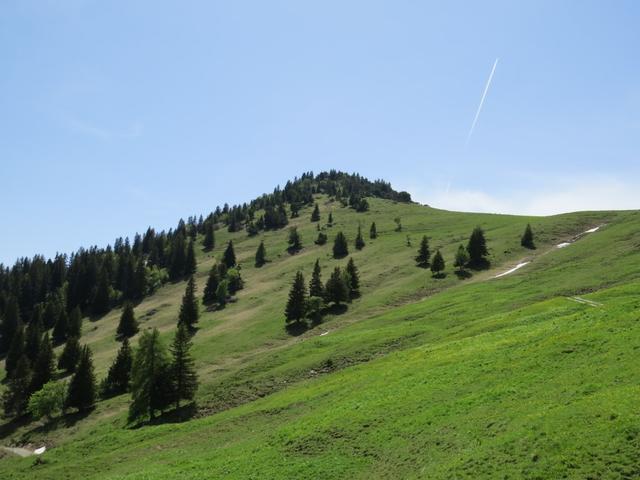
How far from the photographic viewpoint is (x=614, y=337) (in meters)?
36.6

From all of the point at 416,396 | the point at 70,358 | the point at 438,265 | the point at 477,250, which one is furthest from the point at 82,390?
the point at 477,250

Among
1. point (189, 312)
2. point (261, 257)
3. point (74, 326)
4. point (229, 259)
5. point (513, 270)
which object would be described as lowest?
point (74, 326)

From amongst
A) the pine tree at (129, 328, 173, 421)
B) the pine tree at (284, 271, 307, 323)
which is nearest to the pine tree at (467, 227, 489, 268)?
the pine tree at (284, 271, 307, 323)

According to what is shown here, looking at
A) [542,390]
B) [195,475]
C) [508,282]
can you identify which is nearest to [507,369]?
[542,390]

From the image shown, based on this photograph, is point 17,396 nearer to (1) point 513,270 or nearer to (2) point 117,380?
(2) point 117,380

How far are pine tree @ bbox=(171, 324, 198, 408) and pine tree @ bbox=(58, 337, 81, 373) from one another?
49747 millimetres

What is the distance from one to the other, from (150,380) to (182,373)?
418 centimetres

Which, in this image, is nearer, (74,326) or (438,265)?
(438,265)

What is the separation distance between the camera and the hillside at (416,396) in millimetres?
25188

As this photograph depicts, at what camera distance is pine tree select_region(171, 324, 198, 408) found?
6400 cm

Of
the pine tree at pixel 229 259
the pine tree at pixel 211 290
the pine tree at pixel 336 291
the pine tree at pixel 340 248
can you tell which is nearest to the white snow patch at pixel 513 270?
the pine tree at pixel 336 291

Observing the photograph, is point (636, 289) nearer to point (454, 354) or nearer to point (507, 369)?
point (454, 354)

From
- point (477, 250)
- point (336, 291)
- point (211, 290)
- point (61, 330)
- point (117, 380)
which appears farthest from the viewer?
point (211, 290)

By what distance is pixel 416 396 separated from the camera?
38469 mm
